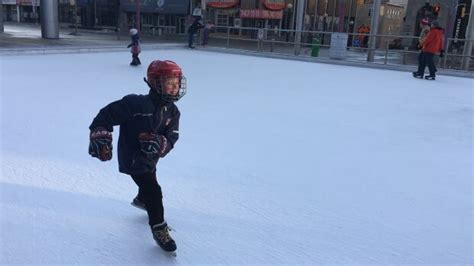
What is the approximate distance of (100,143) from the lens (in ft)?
6.10

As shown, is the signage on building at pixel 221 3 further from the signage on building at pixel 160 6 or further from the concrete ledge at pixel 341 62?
the concrete ledge at pixel 341 62

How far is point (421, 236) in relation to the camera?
2438 mm

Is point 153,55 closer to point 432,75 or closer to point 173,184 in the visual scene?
point 432,75

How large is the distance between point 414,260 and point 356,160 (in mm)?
1587

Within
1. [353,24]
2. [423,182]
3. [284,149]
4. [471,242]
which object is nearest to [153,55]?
[284,149]

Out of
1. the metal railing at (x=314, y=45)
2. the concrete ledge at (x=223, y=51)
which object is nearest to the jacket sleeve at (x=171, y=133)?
the concrete ledge at (x=223, y=51)

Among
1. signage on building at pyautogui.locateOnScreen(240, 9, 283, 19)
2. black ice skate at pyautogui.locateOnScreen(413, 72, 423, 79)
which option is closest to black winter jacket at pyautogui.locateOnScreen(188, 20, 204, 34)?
signage on building at pyautogui.locateOnScreen(240, 9, 283, 19)

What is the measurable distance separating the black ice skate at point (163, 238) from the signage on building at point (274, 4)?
Answer: 60.5 ft

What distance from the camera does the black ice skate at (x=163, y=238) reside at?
2.09 metres

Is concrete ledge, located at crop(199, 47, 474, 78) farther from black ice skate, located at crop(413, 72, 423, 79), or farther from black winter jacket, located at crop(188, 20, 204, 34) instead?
black ice skate, located at crop(413, 72, 423, 79)

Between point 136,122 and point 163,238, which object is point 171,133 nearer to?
point 136,122

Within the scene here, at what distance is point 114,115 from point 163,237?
24.3 inches

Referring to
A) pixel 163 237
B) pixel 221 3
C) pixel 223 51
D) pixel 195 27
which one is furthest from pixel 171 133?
pixel 221 3

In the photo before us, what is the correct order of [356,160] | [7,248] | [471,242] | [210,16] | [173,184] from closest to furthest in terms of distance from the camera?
1. [7,248]
2. [471,242]
3. [173,184]
4. [356,160]
5. [210,16]
